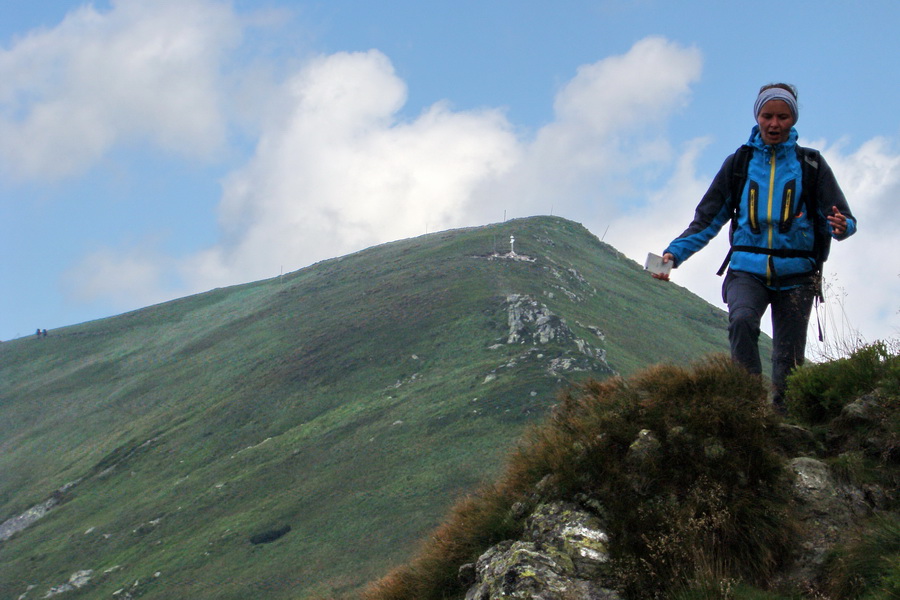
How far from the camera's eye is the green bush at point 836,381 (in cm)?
693

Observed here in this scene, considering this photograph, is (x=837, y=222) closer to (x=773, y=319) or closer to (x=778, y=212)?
(x=778, y=212)

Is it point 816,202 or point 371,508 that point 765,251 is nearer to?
point 816,202

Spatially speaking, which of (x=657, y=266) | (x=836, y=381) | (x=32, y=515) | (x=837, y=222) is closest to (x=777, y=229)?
(x=837, y=222)

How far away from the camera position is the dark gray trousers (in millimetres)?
7449

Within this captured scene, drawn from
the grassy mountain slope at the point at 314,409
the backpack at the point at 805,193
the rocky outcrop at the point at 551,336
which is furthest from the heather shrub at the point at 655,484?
the rocky outcrop at the point at 551,336

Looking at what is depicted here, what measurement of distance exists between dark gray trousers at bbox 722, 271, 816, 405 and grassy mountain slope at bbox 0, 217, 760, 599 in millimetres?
34586

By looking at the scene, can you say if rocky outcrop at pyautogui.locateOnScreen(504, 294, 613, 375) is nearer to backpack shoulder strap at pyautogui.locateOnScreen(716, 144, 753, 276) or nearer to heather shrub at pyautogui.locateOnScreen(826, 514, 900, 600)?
backpack shoulder strap at pyautogui.locateOnScreen(716, 144, 753, 276)

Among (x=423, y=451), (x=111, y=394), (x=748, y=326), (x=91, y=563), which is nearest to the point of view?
(x=748, y=326)

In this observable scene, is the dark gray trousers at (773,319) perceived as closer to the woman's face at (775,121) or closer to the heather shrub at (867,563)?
the woman's face at (775,121)

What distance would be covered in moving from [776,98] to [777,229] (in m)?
1.13

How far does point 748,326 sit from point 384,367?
279 ft

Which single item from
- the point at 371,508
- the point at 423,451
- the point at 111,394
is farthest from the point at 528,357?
the point at 111,394

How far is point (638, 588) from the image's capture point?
5.84 m

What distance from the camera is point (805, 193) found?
752 centimetres
